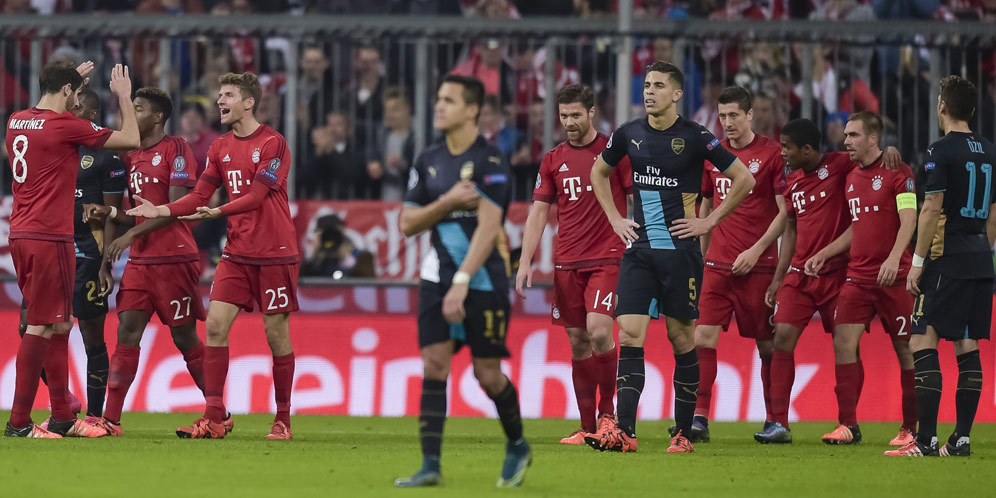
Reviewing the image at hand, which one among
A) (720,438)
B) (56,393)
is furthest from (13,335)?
(720,438)

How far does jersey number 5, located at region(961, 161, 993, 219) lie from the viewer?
890cm

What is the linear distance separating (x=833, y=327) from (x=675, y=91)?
2.69 metres

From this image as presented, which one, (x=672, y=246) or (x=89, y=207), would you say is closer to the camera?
(x=672, y=246)

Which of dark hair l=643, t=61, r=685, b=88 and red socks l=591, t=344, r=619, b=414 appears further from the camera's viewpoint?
red socks l=591, t=344, r=619, b=414

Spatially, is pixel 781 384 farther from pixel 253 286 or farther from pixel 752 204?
pixel 253 286

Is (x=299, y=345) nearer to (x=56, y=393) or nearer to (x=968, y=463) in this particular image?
(x=56, y=393)

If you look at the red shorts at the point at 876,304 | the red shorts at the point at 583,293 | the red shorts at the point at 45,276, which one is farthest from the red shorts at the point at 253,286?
the red shorts at the point at 876,304

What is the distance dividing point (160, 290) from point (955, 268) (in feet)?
17.6

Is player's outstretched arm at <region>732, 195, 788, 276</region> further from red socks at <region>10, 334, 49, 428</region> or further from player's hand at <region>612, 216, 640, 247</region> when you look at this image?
red socks at <region>10, 334, 49, 428</region>

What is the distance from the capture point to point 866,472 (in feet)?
26.3

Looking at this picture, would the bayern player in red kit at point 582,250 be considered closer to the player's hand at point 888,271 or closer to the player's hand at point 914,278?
the player's hand at point 888,271

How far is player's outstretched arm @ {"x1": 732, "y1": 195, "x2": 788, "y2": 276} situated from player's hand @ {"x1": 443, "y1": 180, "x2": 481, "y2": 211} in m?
4.15

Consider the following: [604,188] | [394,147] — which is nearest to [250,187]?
[604,188]

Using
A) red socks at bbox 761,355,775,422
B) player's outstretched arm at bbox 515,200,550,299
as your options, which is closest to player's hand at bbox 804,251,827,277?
red socks at bbox 761,355,775,422
